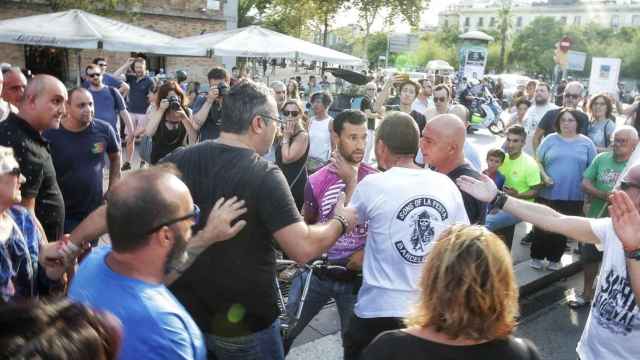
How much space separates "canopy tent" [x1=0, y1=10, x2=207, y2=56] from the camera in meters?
9.40

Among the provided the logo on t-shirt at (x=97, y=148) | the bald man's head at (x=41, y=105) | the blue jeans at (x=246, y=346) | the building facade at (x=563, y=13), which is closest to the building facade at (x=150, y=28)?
the logo on t-shirt at (x=97, y=148)

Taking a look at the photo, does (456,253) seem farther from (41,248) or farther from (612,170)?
(612,170)

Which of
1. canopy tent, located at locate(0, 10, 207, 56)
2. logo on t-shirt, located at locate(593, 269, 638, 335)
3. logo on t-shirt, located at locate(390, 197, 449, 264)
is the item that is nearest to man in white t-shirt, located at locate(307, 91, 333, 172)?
logo on t-shirt, located at locate(390, 197, 449, 264)

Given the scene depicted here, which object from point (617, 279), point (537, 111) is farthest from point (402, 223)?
point (537, 111)

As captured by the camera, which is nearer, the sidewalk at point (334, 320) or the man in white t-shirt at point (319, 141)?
the sidewalk at point (334, 320)

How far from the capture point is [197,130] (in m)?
6.36

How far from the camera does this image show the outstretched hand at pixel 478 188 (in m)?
3.00

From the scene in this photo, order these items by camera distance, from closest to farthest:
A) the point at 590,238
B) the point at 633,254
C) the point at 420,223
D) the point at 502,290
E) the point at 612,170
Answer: the point at 502,290, the point at 633,254, the point at 420,223, the point at 590,238, the point at 612,170

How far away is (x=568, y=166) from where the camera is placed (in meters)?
5.84

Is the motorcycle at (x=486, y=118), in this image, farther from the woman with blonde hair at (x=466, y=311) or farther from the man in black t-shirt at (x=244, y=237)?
the woman with blonde hair at (x=466, y=311)

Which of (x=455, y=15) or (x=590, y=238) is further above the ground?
(x=455, y=15)

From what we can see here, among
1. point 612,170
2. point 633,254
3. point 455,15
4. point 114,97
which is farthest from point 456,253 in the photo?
point 455,15

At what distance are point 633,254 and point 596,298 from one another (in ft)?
1.47

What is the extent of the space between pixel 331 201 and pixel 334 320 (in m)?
1.63
